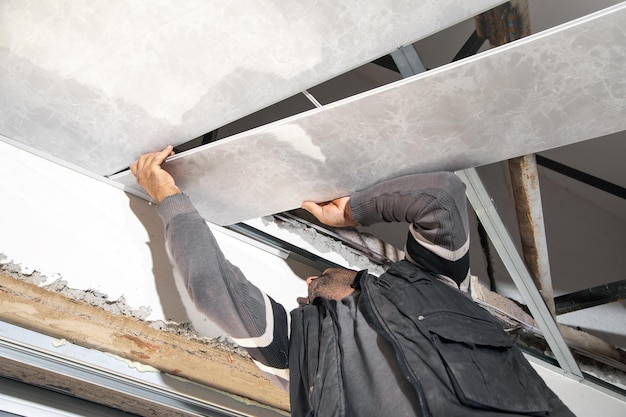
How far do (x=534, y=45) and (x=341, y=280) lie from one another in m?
0.78

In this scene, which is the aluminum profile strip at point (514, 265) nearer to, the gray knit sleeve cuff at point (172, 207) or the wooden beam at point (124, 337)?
the gray knit sleeve cuff at point (172, 207)

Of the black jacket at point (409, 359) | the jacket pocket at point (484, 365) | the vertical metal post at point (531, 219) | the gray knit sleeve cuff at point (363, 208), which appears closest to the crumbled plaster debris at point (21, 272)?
the black jacket at point (409, 359)

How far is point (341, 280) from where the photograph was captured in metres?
1.29

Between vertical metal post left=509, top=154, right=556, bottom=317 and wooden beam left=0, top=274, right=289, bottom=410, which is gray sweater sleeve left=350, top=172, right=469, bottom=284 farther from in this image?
wooden beam left=0, top=274, right=289, bottom=410

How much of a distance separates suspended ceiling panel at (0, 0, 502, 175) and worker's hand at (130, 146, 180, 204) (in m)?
0.04

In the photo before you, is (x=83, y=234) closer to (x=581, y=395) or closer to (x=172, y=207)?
(x=172, y=207)

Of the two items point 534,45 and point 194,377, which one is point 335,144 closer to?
point 534,45

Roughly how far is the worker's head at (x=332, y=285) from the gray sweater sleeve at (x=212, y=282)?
0.19 m

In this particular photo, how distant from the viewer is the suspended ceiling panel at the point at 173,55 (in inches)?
31.1

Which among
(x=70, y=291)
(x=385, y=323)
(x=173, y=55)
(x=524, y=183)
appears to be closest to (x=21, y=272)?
(x=70, y=291)

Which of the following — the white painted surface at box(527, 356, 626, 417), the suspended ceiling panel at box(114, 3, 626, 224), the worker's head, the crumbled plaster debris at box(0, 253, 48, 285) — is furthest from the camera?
the white painted surface at box(527, 356, 626, 417)

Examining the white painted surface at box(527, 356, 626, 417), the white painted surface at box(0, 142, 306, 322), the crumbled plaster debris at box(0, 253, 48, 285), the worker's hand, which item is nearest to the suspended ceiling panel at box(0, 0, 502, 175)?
the worker's hand

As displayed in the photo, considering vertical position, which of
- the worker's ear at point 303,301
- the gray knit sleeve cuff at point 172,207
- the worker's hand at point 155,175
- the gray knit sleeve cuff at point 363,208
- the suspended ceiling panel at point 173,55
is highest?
the suspended ceiling panel at point 173,55

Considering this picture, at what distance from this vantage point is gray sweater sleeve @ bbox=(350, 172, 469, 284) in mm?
1056
